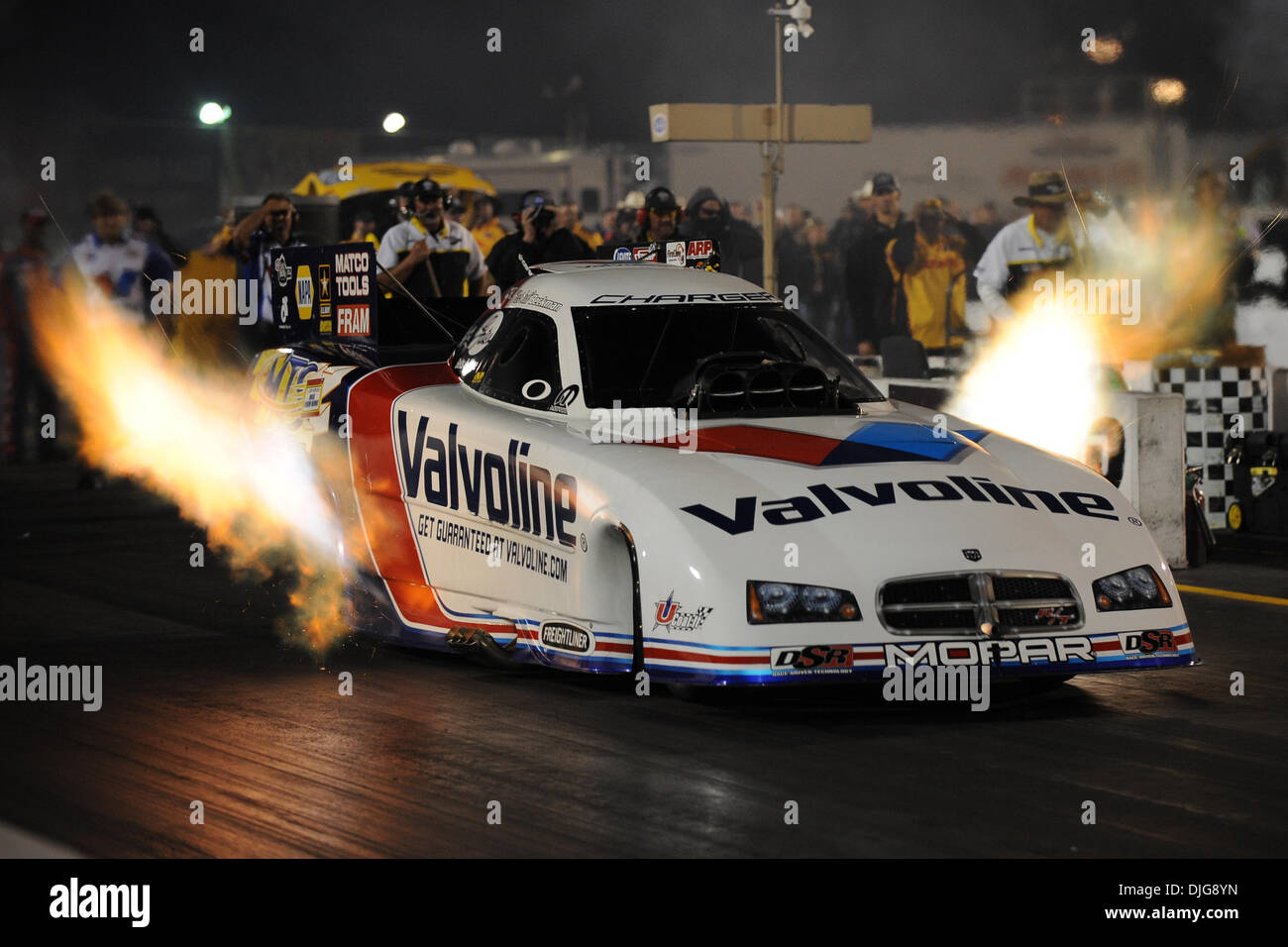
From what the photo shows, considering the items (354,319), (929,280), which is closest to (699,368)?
(354,319)

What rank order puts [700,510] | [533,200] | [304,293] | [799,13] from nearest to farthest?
[700,510]
[304,293]
[533,200]
[799,13]

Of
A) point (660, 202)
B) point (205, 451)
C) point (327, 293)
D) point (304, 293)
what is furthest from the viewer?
point (660, 202)

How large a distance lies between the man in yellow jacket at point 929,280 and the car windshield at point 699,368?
815 cm

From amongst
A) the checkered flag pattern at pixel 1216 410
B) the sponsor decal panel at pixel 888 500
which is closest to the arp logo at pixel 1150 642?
the sponsor decal panel at pixel 888 500

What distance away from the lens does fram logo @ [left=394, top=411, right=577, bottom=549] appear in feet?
23.8

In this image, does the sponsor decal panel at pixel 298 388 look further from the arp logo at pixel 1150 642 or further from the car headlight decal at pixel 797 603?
the arp logo at pixel 1150 642

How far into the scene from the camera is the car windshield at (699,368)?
7711 mm

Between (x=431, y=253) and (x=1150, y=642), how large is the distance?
29.9ft

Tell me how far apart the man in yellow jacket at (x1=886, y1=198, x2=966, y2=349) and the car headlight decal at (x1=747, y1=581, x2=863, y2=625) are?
10.0 m

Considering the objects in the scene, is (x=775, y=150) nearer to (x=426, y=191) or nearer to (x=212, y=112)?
(x=426, y=191)

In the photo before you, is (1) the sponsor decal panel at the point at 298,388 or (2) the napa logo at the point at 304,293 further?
A: (2) the napa logo at the point at 304,293

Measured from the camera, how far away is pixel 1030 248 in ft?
47.9

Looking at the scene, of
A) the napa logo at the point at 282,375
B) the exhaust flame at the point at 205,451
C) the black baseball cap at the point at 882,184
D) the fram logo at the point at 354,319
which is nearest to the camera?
the exhaust flame at the point at 205,451
